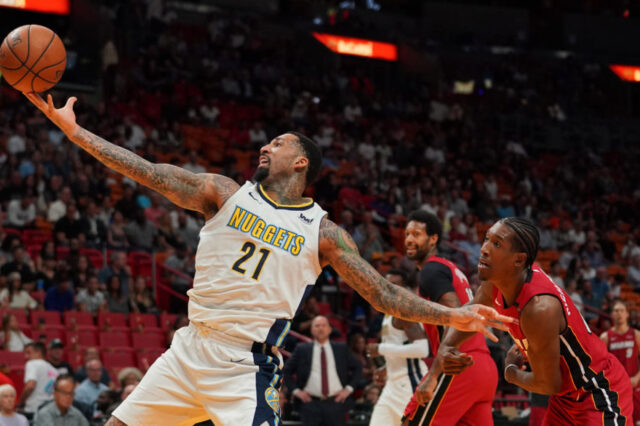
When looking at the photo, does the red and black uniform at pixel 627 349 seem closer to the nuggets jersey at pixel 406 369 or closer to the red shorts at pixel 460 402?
the nuggets jersey at pixel 406 369

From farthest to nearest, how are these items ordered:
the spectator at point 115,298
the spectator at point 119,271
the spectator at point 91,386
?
the spectator at point 119,271
the spectator at point 115,298
the spectator at point 91,386

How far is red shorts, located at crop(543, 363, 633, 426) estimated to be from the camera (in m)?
4.61

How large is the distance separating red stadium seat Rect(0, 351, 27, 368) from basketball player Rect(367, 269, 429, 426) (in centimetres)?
505

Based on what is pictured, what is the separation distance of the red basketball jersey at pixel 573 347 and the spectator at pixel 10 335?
771 centimetres

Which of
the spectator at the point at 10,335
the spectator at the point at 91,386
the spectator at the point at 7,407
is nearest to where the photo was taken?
the spectator at the point at 7,407

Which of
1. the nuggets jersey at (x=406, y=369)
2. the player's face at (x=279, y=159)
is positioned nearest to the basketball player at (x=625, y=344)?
the nuggets jersey at (x=406, y=369)

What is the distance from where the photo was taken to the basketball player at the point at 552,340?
445cm

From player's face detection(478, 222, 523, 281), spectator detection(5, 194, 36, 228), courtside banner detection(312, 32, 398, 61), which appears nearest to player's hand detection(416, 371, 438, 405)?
player's face detection(478, 222, 523, 281)

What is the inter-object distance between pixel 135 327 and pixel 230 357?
8.00m

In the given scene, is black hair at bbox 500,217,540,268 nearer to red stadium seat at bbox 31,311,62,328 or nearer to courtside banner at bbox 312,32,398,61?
red stadium seat at bbox 31,311,62,328

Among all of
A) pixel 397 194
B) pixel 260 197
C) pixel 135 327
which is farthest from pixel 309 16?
pixel 260 197

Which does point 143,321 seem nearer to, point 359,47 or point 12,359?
point 12,359

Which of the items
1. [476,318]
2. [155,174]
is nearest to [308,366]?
[155,174]

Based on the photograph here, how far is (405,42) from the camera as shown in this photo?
26.0 m
